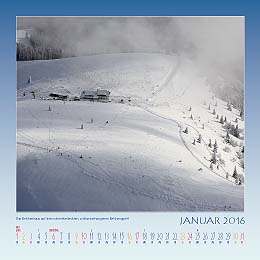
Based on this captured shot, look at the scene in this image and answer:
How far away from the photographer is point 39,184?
11.4ft

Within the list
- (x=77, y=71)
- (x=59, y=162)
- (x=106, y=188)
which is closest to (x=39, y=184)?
(x=59, y=162)

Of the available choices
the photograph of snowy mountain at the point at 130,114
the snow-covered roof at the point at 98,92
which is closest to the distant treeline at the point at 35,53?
the photograph of snowy mountain at the point at 130,114

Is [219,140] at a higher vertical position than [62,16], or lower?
lower

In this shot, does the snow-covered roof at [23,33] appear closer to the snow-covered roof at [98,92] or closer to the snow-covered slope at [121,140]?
the snow-covered slope at [121,140]

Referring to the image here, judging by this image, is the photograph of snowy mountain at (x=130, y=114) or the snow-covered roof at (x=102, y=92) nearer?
the photograph of snowy mountain at (x=130, y=114)

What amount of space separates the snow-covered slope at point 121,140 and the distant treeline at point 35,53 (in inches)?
1.6

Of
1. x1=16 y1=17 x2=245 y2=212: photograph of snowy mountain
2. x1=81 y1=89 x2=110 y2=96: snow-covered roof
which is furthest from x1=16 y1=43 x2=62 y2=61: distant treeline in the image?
x1=81 y1=89 x2=110 y2=96: snow-covered roof

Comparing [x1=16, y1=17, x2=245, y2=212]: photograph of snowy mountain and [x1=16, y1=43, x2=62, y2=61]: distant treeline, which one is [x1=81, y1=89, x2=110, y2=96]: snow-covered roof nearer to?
[x1=16, y1=17, x2=245, y2=212]: photograph of snowy mountain

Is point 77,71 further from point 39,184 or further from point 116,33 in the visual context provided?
point 39,184

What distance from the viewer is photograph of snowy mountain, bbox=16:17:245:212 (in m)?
3.52

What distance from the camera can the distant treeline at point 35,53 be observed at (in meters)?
3.69

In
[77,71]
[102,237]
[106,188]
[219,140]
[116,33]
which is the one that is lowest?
[102,237]

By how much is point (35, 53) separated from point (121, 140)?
2.66 feet

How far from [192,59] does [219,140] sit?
0.57m
